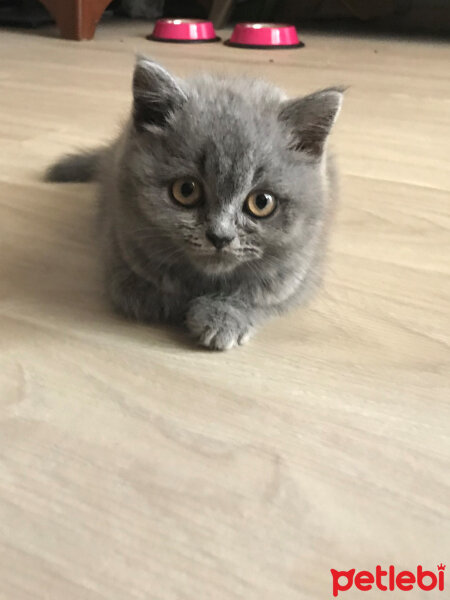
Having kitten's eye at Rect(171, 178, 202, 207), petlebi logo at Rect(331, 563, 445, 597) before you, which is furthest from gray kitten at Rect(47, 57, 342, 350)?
petlebi logo at Rect(331, 563, 445, 597)

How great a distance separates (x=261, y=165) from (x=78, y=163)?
737mm

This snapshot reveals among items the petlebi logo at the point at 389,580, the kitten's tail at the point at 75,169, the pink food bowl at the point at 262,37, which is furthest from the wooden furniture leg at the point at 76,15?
the petlebi logo at the point at 389,580

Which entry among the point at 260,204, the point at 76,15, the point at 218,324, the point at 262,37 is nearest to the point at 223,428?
the point at 218,324

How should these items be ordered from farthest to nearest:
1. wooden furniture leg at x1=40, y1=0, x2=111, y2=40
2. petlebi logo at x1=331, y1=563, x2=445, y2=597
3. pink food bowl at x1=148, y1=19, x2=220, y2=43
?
pink food bowl at x1=148, y1=19, x2=220, y2=43, wooden furniture leg at x1=40, y1=0, x2=111, y2=40, petlebi logo at x1=331, y1=563, x2=445, y2=597

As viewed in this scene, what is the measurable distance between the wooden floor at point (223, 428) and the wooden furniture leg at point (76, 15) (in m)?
2.10

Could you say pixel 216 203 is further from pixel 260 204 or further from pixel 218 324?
pixel 218 324

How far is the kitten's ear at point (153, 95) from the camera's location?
0.92 meters

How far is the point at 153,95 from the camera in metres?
0.94

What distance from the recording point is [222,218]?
861mm

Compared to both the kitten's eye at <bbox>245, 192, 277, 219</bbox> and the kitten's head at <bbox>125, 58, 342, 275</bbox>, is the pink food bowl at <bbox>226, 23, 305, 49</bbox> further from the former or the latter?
the kitten's eye at <bbox>245, 192, 277, 219</bbox>

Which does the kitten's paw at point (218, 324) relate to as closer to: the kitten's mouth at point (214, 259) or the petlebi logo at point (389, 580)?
the kitten's mouth at point (214, 259)

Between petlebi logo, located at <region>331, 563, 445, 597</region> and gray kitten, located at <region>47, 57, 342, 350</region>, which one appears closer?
petlebi logo, located at <region>331, 563, 445, 597</region>

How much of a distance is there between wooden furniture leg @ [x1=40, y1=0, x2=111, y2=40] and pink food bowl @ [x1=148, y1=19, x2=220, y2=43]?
0.29 metres

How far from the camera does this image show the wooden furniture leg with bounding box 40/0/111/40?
319 centimetres
